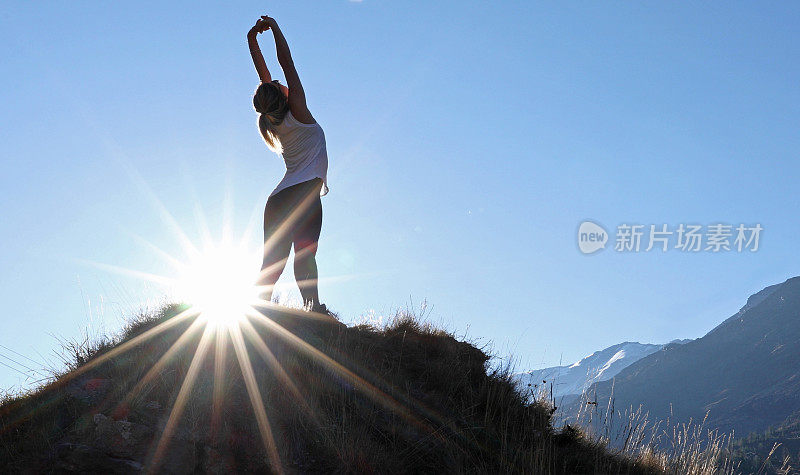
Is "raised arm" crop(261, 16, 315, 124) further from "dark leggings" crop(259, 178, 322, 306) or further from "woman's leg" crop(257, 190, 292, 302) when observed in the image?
"woman's leg" crop(257, 190, 292, 302)

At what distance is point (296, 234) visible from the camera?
5.54m

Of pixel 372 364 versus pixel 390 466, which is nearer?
pixel 390 466

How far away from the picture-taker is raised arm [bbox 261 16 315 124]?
206 inches

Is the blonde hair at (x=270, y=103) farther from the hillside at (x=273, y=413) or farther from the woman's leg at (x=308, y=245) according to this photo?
the hillside at (x=273, y=413)

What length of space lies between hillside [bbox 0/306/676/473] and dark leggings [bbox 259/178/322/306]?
13.4 inches

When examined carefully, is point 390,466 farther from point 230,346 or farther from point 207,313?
point 207,313

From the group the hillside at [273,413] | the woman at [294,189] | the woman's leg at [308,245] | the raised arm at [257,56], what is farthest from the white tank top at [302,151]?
the hillside at [273,413]

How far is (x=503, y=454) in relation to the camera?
403cm

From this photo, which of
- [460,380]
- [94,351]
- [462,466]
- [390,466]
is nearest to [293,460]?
[390,466]

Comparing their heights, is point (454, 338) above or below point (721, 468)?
above

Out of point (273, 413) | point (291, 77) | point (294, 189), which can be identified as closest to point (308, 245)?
point (294, 189)

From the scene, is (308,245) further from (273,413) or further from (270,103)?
(273,413)

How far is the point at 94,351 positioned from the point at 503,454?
3815 mm

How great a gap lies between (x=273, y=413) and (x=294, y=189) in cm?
229
